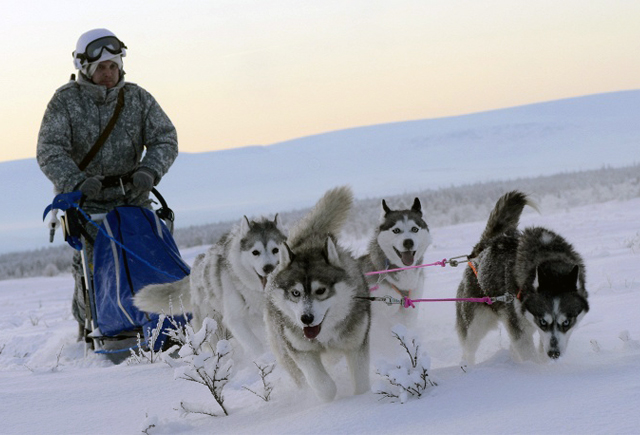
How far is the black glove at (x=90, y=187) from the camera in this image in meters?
5.75

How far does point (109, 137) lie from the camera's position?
6352mm

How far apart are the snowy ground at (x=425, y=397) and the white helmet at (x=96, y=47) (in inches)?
105

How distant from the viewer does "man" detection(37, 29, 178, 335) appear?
606cm

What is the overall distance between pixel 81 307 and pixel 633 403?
5.34 metres

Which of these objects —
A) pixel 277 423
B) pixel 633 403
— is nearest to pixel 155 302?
pixel 277 423

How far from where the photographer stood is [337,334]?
3779 millimetres

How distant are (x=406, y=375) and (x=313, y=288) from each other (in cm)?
82

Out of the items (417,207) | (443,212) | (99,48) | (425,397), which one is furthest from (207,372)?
(443,212)

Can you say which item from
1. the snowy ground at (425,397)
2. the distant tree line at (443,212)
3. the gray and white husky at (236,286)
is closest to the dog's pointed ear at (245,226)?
the gray and white husky at (236,286)

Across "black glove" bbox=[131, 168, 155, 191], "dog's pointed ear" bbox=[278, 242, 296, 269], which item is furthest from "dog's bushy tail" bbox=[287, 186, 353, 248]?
"black glove" bbox=[131, 168, 155, 191]

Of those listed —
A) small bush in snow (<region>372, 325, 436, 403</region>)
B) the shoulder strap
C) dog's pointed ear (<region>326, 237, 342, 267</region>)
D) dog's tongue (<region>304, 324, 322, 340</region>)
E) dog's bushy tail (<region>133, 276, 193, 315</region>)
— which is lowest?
small bush in snow (<region>372, 325, 436, 403</region>)

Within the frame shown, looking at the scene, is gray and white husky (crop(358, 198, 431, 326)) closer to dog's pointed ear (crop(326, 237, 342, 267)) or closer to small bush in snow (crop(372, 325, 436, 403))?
dog's pointed ear (crop(326, 237, 342, 267))

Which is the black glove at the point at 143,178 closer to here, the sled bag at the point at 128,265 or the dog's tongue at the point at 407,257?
the sled bag at the point at 128,265

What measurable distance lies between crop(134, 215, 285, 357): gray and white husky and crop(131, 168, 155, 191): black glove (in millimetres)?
929
